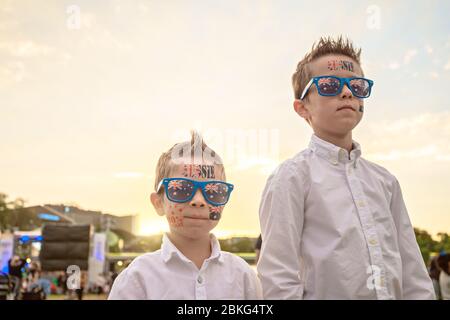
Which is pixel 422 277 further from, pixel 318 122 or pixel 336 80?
pixel 336 80

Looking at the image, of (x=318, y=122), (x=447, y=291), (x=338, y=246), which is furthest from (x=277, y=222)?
(x=447, y=291)

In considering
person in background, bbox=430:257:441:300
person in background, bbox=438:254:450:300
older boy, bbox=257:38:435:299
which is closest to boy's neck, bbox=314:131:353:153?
older boy, bbox=257:38:435:299

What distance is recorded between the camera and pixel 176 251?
1.81 metres

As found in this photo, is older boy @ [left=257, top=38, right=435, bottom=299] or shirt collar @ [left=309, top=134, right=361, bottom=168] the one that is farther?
shirt collar @ [left=309, top=134, right=361, bottom=168]

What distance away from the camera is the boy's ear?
6.35 feet

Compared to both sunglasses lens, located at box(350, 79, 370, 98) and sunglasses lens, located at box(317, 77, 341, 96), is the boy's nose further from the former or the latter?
sunglasses lens, located at box(350, 79, 370, 98)

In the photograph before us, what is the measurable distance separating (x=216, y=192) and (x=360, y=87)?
0.77m

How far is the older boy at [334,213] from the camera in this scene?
68.7 inches

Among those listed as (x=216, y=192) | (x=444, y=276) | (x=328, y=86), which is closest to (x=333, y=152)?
(x=328, y=86)

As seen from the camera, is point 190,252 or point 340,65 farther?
point 340,65

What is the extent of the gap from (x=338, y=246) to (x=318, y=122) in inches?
21.9

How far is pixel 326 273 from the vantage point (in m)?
1.76

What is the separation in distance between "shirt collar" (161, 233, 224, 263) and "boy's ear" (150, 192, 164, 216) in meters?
0.10

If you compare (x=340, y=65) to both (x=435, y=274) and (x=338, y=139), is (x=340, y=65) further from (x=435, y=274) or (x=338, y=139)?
(x=435, y=274)
